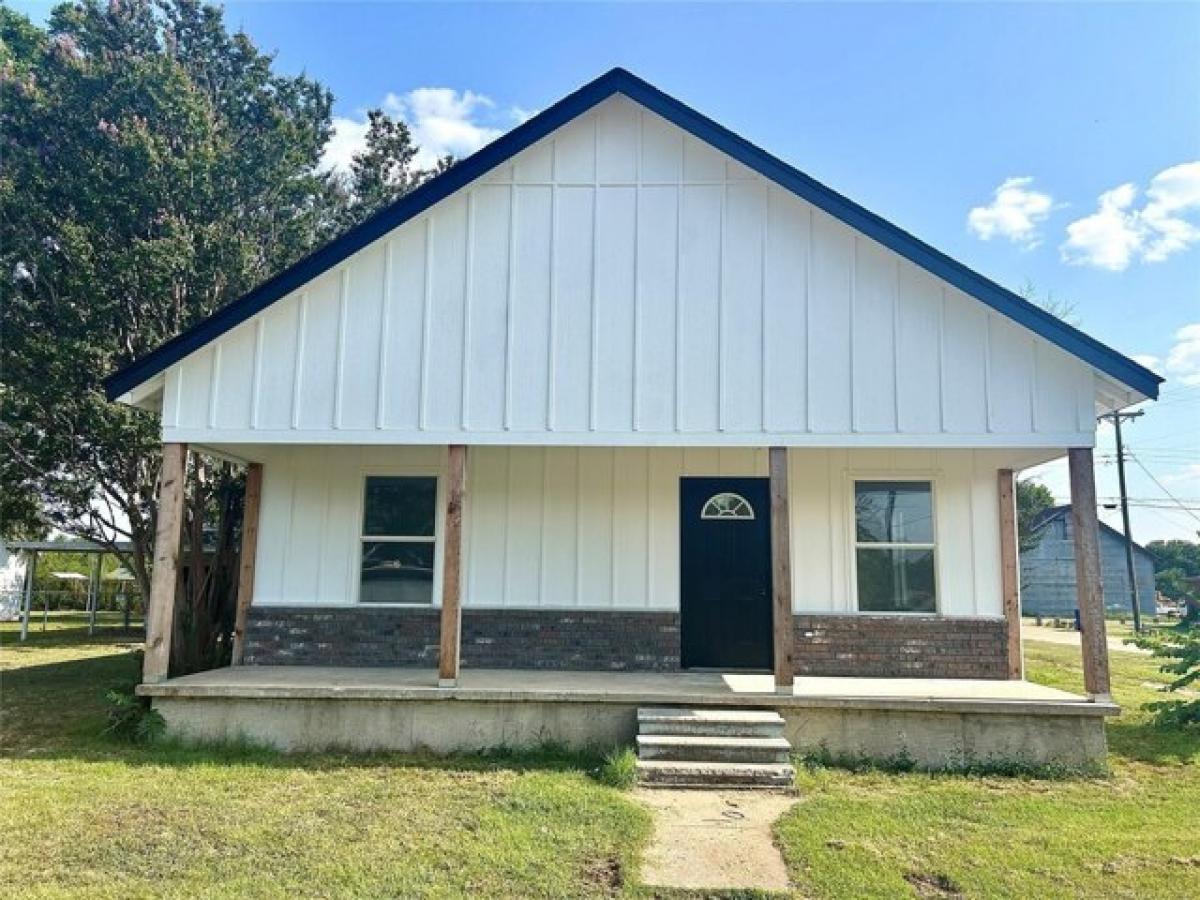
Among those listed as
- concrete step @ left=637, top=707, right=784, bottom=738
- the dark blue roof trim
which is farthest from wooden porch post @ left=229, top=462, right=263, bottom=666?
concrete step @ left=637, top=707, right=784, bottom=738

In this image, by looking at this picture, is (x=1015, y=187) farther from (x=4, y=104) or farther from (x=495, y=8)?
(x=4, y=104)

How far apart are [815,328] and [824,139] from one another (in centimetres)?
473

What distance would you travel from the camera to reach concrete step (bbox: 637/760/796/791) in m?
6.90

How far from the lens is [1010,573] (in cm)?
965

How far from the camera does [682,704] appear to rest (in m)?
7.82

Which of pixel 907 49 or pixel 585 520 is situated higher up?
pixel 907 49

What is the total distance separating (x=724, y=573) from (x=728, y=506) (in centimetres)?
79

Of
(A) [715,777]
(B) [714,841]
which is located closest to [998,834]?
(B) [714,841]

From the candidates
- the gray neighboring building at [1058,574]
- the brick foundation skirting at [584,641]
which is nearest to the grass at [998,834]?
the brick foundation skirting at [584,641]

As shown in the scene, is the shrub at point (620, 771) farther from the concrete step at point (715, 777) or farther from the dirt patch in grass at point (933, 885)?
the dirt patch in grass at point (933, 885)

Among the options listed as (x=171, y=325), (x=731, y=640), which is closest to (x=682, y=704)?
(x=731, y=640)

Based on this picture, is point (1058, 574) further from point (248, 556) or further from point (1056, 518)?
point (248, 556)

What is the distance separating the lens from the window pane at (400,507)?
33.2ft

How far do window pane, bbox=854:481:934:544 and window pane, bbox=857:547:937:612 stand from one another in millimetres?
167
